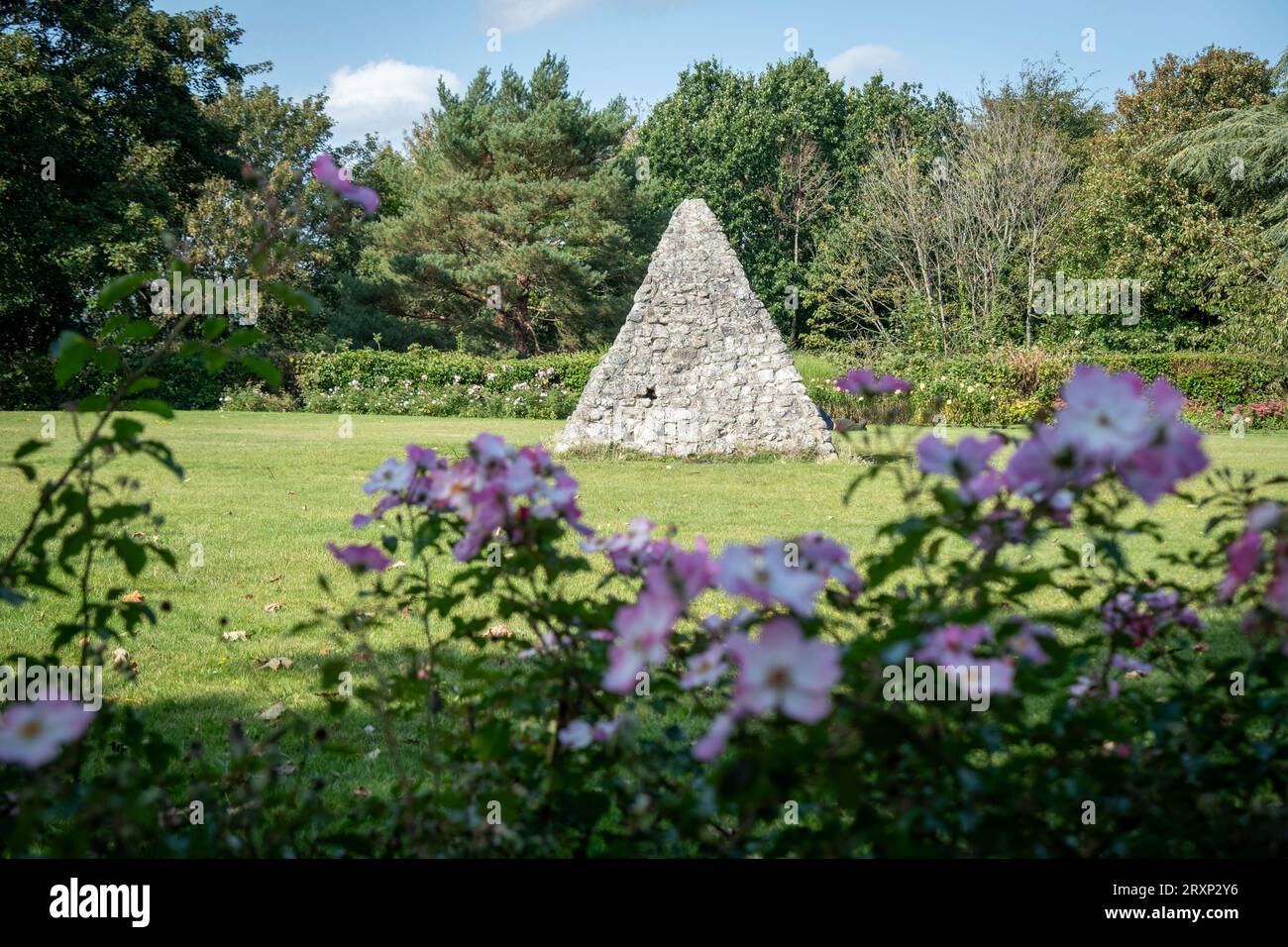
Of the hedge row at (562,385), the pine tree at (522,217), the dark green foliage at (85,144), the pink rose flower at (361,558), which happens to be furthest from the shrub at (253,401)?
the pink rose flower at (361,558)

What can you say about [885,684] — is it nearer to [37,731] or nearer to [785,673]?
[785,673]

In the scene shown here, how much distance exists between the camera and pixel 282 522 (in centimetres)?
740

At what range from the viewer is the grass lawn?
12.9 ft

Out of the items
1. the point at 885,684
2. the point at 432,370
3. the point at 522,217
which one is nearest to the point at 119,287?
the point at 885,684

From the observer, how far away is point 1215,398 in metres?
20.5

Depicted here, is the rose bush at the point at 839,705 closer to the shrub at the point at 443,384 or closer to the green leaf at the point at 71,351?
the green leaf at the point at 71,351

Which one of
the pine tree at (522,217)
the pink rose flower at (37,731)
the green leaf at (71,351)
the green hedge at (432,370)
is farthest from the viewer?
the pine tree at (522,217)

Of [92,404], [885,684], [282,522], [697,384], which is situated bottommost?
[282,522]

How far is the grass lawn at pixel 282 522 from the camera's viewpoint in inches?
155

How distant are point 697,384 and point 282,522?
5950 millimetres

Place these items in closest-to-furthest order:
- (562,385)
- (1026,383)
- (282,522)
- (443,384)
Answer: (282,522) → (1026,383) → (562,385) → (443,384)

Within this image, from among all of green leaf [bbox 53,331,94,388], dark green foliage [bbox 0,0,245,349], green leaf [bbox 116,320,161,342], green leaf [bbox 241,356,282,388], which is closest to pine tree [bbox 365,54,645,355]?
dark green foliage [bbox 0,0,245,349]

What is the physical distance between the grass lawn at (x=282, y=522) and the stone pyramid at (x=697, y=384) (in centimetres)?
40

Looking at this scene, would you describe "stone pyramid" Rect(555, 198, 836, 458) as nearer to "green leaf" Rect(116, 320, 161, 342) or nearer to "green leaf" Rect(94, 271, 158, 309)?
"green leaf" Rect(116, 320, 161, 342)
